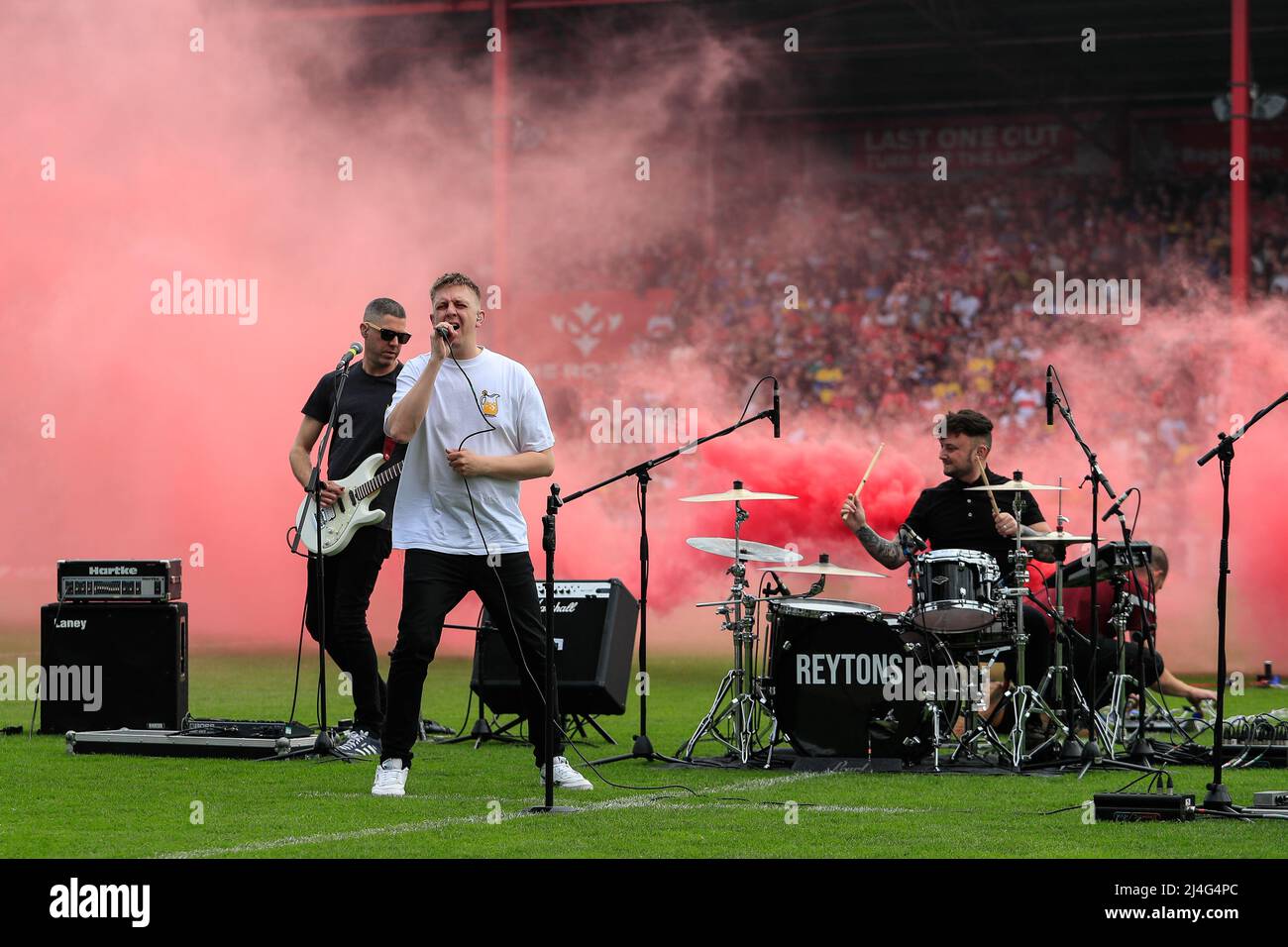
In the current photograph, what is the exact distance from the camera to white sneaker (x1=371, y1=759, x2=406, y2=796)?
6352 mm

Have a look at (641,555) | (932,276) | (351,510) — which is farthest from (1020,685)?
(932,276)

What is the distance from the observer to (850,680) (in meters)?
7.71

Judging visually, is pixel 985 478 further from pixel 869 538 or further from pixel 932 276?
pixel 932 276

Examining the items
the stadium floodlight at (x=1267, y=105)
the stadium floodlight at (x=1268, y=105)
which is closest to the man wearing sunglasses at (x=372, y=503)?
the stadium floodlight at (x=1267, y=105)

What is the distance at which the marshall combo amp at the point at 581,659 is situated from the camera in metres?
8.34

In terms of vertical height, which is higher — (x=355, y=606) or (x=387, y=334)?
(x=387, y=334)

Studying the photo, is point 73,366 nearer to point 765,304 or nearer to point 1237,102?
point 765,304

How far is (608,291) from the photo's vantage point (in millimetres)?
18938

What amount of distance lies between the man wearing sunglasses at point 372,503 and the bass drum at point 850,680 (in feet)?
5.97

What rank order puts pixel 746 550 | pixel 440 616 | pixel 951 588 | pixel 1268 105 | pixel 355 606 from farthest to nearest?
pixel 1268 105 → pixel 746 550 → pixel 355 606 → pixel 951 588 → pixel 440 616

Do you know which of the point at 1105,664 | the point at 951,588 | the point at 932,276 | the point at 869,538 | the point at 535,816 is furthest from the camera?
the point at 932,276

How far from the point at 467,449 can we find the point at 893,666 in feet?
7.76

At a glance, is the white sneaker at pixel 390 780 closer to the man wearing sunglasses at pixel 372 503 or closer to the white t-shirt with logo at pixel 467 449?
the white t-shirt with logo at pixel 467 449
